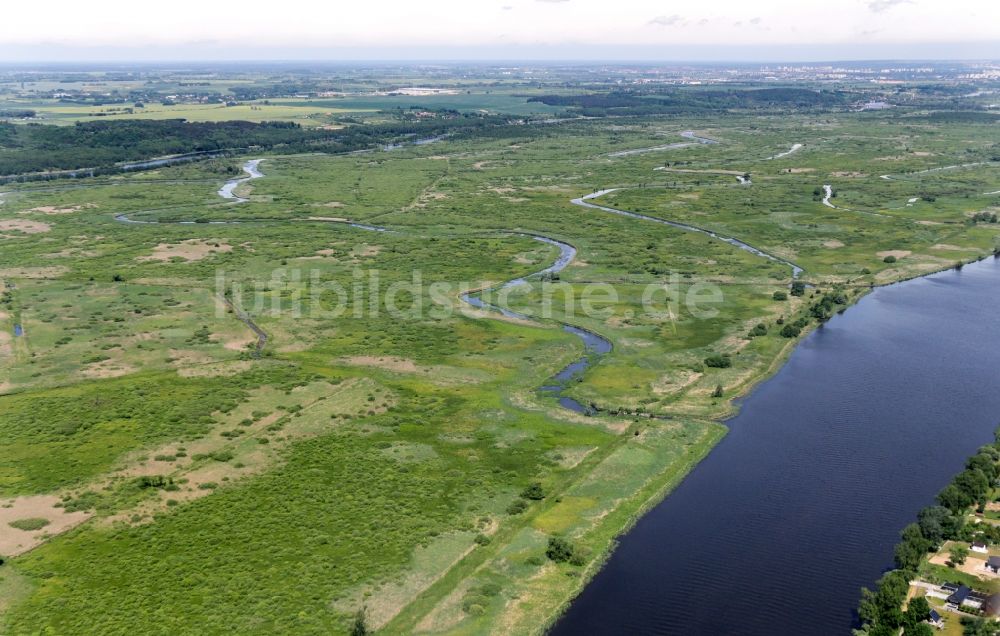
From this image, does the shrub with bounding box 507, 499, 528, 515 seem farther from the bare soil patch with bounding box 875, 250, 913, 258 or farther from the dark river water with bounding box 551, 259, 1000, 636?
the bare soil patch with bounding box 875, 250, 913, 258

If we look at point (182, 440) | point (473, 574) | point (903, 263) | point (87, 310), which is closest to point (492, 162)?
point (903, 263)

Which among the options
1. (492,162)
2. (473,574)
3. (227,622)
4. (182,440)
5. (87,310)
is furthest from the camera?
(492,162)

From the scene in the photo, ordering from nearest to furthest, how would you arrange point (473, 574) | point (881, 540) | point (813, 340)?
1. point (473, 574)
2. point (881, 540)
3. point (813, 340)

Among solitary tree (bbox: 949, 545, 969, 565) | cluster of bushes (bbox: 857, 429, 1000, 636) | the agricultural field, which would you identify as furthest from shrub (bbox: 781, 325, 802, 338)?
solitary tree (bbox: 949, 545, 969, 565)

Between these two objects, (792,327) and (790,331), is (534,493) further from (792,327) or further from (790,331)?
(792,327)

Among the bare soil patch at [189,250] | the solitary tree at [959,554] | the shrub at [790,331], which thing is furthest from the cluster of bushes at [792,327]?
the bare soil patch at [189,250]

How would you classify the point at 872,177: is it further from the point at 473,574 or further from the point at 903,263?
the point at 473,574

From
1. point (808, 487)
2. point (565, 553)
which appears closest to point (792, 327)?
point (808, 487)
